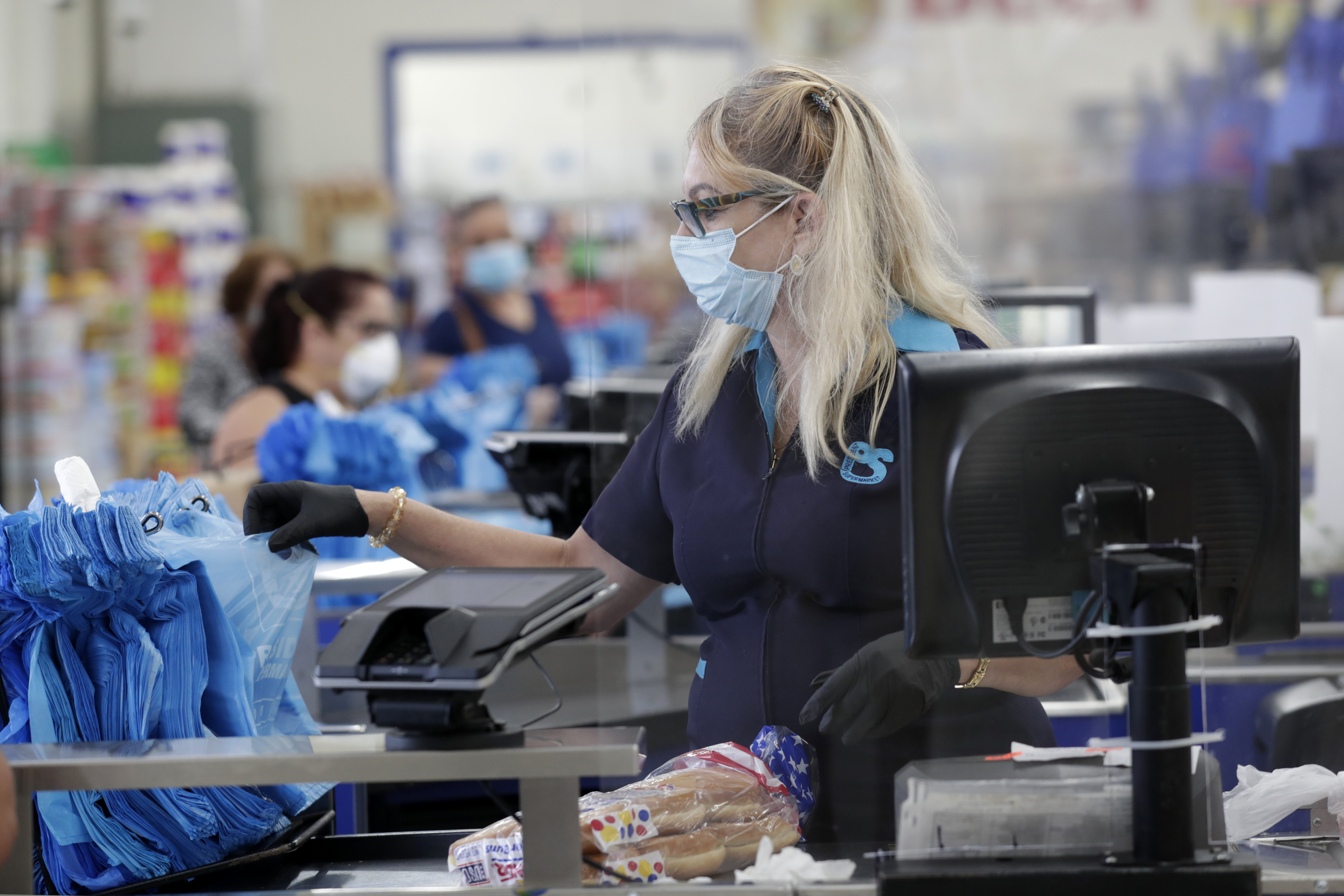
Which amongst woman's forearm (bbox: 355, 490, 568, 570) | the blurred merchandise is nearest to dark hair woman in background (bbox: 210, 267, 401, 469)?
the blurred merchandise

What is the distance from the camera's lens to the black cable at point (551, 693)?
1289 mm

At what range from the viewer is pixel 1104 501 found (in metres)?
1.05

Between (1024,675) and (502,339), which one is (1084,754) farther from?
(502,339)

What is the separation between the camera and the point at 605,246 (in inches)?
135

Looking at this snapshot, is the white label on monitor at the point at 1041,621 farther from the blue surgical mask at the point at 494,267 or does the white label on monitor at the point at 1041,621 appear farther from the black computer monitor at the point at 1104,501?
the blue surgical mask at the point at 494,267

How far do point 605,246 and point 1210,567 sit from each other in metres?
2.50

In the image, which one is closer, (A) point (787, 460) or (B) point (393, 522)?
(A) point (787, 460)

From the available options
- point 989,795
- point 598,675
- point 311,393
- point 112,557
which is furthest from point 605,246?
point 989,795

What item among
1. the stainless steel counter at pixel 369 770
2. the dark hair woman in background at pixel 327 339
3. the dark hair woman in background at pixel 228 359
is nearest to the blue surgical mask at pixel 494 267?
the dark hair woman in background at pixel 228 359

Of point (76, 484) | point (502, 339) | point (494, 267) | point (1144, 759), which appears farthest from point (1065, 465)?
point (494, 267)

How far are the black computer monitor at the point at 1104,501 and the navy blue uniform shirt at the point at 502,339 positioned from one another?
4.47 m

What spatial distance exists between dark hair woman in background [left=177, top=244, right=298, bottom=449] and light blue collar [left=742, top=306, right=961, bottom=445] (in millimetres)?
3611

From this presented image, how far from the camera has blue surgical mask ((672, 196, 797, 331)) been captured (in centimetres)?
160

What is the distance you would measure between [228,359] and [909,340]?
12.9 ft
